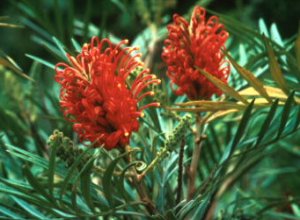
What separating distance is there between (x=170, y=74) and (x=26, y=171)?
0.23 meters

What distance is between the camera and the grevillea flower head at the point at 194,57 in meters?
0.69

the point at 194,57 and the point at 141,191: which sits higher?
the point at 194,57

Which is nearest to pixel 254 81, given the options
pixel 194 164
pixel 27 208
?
pixel 194 164

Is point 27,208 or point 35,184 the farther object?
point 27,208

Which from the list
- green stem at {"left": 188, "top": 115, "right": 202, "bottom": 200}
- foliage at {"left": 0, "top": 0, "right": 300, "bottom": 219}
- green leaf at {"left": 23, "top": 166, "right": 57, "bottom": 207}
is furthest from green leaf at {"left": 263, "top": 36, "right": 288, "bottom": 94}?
green leaf at {"left": 23, "top": 166, "right": 57, "bottom": 207}

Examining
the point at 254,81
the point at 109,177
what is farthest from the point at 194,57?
the point at 109,177

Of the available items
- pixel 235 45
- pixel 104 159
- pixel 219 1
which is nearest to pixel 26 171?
pixel 104 159

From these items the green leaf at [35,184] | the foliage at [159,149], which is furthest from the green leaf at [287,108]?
the green leaf at [35,184]

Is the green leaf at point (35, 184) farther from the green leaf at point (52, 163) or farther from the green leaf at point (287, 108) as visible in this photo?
the green leaf at point (287, 108)

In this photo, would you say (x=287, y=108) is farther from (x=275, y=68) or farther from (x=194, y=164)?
(x=194, y=164)

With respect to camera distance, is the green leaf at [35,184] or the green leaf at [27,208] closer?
the green leaf at [35,184]

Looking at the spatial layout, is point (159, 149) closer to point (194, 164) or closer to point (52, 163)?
point (194, 164)

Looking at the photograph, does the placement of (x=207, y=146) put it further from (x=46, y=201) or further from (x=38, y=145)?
(x=46, y=201)

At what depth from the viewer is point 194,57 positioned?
0.69 metres
